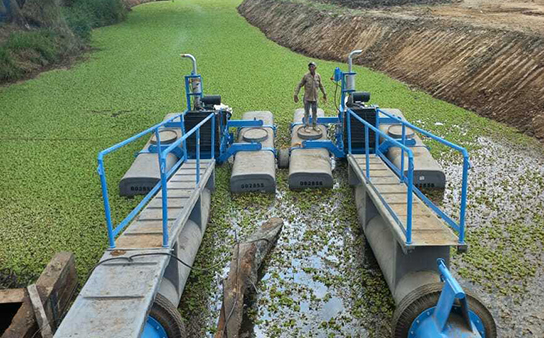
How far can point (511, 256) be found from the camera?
596 centimetres

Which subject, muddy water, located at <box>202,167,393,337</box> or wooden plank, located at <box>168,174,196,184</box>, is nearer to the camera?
muddy water, located at <box>202,167,393,337</box>

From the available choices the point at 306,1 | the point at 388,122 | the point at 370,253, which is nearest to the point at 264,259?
the point at 370,253

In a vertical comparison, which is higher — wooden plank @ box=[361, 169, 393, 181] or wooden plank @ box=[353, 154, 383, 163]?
wooden plank @ box=[353, 154, 383, 163]

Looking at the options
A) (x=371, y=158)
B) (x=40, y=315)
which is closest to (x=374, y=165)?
(x=371, y=158)

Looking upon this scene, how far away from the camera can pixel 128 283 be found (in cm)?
403

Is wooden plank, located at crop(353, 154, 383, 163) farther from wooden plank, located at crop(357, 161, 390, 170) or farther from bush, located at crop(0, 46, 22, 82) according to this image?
bush, located at crop(0, 46, 22, 82)

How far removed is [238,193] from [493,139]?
17.4 feet

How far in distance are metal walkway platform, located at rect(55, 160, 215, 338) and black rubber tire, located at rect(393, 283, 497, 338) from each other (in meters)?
2.10

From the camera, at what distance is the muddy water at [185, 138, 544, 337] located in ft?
16.6

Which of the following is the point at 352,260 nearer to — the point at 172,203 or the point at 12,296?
the point at 172,203

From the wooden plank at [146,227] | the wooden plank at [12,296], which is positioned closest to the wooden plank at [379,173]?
the wooden plank at [146,227]

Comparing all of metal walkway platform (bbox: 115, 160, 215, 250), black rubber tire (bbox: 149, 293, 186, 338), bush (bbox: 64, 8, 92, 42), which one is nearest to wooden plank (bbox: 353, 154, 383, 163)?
metal walkway platform (bbox: 115, 160, 215, 250)

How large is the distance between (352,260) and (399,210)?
1089 millimetres

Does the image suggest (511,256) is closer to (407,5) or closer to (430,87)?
(430,87)
